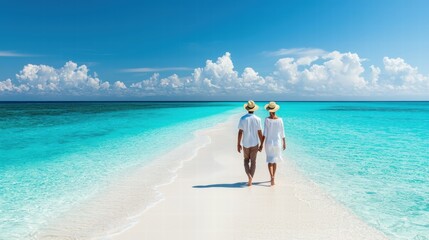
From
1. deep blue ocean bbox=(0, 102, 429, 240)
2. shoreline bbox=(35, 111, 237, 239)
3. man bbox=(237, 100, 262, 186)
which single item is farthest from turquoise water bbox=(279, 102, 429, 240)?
shoreline bbox=(35, 111, 237, 239)

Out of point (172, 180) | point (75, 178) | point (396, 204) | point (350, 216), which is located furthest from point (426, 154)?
point (75, 178)

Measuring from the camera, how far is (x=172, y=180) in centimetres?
751

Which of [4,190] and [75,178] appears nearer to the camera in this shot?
[4,190]

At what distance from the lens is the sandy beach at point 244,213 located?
14.4ft

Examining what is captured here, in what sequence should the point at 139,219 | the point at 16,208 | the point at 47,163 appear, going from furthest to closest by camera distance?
the point at 47,163
the point at 16,208
the point at 139,219

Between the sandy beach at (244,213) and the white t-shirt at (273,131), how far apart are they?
3.27 ft

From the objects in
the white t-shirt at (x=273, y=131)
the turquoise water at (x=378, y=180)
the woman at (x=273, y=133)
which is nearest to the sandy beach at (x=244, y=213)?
the turquoise water at (x=378, y=180)

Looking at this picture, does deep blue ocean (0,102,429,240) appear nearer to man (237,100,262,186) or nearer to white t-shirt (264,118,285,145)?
white t-shirt (264,118,285,145)

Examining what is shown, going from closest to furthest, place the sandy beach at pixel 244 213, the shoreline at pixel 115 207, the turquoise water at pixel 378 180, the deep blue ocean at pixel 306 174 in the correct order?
the sandy beach at pixel 244 213
the shoreline at pixel 115 207
the turquoise water at pixel 378 180
the deep blue ocean at pixel 306 174

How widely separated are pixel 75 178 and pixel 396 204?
731cm

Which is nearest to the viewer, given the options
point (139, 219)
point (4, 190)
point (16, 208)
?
point (139, 219)

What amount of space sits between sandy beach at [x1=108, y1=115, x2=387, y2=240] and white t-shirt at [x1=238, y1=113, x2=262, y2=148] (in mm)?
943

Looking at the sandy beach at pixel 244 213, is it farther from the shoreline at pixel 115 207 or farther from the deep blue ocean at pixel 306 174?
the deep blue ocean at pixel 306 174

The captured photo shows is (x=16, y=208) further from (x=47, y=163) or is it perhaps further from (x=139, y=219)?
(x=47, y=163)
